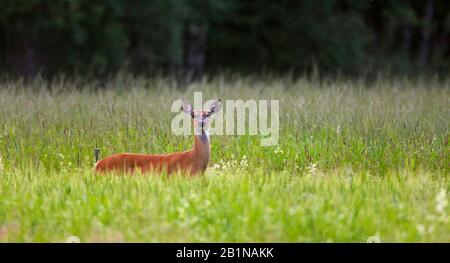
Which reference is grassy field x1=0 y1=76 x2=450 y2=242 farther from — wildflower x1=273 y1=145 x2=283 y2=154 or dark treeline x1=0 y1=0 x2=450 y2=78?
dark treeline x1=0 y1=0 x2=450 y2=78

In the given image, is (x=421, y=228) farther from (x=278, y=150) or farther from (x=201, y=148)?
(x=278, y=150)

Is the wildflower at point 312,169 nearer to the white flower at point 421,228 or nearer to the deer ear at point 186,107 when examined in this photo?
the deer ear at point 186,107

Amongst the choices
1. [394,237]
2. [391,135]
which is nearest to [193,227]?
[394,237]

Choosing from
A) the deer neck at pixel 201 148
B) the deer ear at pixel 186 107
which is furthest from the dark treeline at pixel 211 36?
the deer ear at pixel 186 107

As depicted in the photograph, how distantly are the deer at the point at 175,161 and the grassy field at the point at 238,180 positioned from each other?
0.82ft

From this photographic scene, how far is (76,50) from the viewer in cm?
2067

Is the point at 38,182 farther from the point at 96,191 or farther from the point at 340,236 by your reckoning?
the point at 340,236

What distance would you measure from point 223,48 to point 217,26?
0.77 m

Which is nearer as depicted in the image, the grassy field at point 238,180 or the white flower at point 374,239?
the white flower at point 374,239

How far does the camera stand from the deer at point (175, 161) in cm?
789

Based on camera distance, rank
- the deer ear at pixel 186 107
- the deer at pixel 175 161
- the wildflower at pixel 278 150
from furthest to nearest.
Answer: the wildflower at pixel 278 150, the deer at pixel 175 161, the deer ear at pixel 186 107
